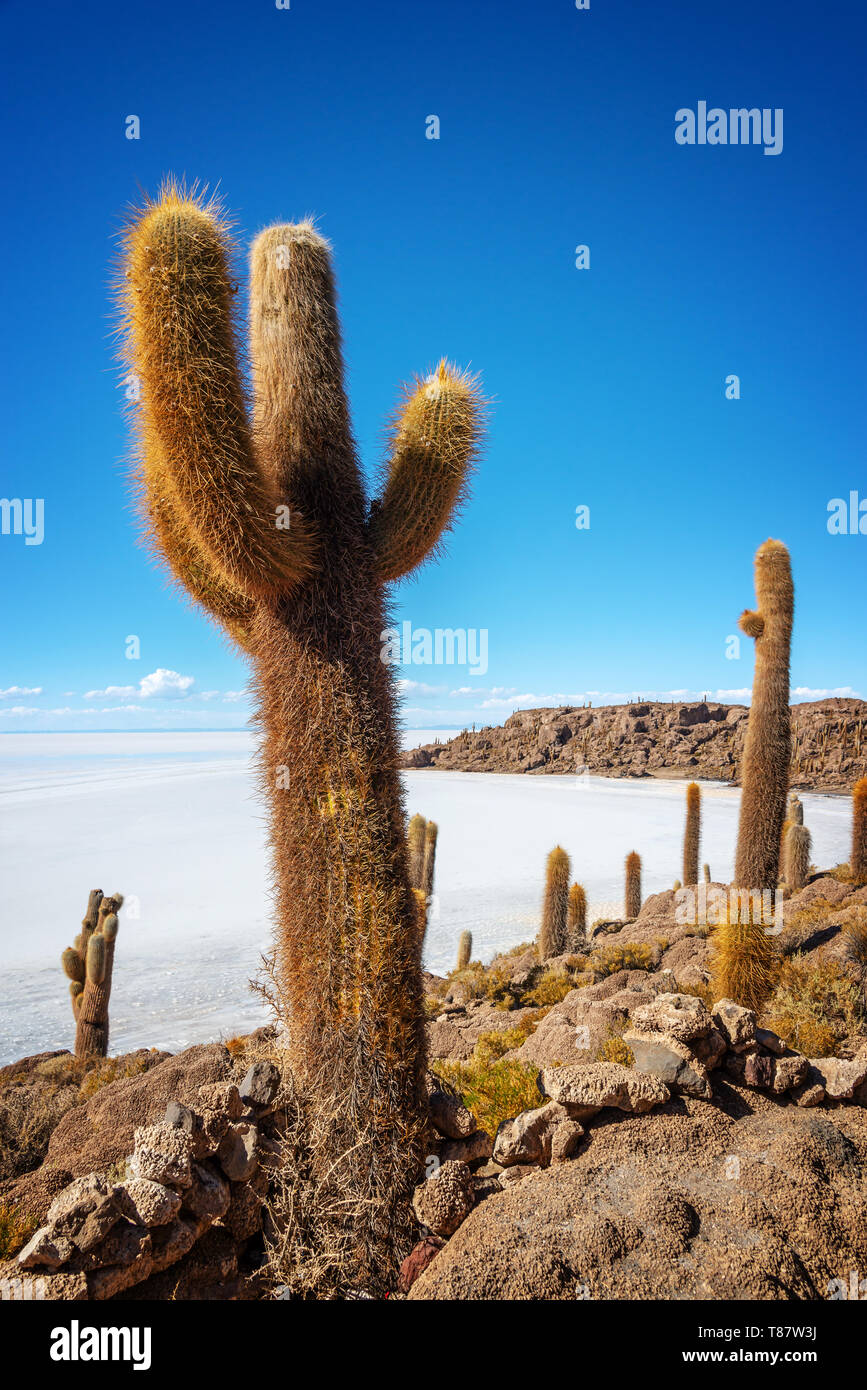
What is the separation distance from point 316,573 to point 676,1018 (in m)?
3.30

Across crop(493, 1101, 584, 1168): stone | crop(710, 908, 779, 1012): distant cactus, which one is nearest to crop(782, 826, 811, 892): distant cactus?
crop(710, 908, 779, 1012): distant cactus

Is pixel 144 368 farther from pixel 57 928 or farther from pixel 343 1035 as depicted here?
pixel 57 928

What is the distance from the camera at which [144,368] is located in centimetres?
320

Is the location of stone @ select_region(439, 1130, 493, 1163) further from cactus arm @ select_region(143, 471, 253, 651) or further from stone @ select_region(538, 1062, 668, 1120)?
cactus arm @ select_region(143, 471, 253, 651)

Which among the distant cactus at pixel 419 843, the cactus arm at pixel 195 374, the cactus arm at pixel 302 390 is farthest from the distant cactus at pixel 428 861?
the cactus arm at pixel 195 374

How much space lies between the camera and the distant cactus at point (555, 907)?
14.1m

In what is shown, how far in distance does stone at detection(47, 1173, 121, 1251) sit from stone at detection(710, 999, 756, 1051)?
3.34m

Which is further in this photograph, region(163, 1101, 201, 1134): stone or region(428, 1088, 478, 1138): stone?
region(428, 1088, 478, 1138): stone

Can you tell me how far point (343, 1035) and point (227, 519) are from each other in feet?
8.57

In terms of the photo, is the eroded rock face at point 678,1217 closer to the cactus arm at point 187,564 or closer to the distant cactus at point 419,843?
the cactus arm at point 187,564

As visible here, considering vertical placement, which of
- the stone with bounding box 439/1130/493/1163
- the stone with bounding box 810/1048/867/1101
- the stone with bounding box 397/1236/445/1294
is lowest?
the stone with bounding box 397/1236/445/1294

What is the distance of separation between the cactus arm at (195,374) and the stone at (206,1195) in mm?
2894

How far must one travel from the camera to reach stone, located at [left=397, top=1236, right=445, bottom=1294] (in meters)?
3.13

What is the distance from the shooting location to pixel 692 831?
53.3 feet
